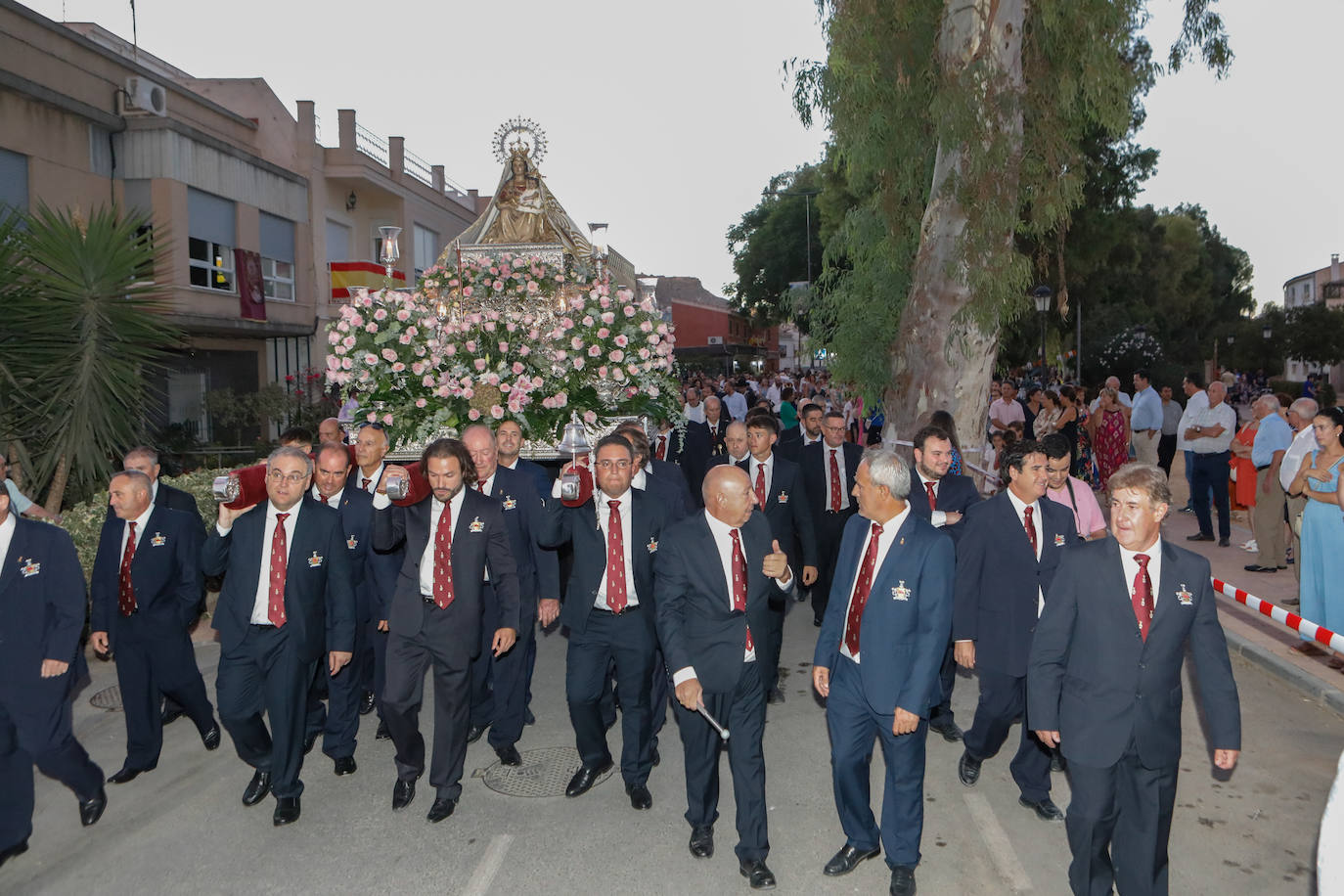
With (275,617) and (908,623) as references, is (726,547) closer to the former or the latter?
(908,623)

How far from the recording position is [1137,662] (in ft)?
13.1

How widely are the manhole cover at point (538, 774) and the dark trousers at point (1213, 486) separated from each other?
934 centimetres

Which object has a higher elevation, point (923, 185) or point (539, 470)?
point (923, 185)

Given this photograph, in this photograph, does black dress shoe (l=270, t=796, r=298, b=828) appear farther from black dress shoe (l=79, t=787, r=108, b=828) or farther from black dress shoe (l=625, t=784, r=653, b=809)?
black dress shoe (l=625, t=784, r=653, b=809)

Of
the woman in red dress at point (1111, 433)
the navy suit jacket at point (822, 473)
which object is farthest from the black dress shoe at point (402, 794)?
the woman in red dress at point (1111, 433)

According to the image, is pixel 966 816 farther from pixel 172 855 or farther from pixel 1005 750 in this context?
pixel 172 855

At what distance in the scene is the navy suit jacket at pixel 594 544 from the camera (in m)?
5.75

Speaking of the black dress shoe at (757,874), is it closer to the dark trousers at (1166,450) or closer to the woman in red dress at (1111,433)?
the woman in red dress at (1111,433)

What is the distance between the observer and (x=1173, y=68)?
40.5 ft

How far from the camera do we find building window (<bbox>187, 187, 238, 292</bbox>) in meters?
21.1

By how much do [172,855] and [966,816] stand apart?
4.05 metres

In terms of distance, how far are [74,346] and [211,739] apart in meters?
5.17

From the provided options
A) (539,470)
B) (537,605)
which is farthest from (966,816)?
(539,470)

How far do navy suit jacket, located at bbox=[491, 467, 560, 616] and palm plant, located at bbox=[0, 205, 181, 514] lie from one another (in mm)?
5028
